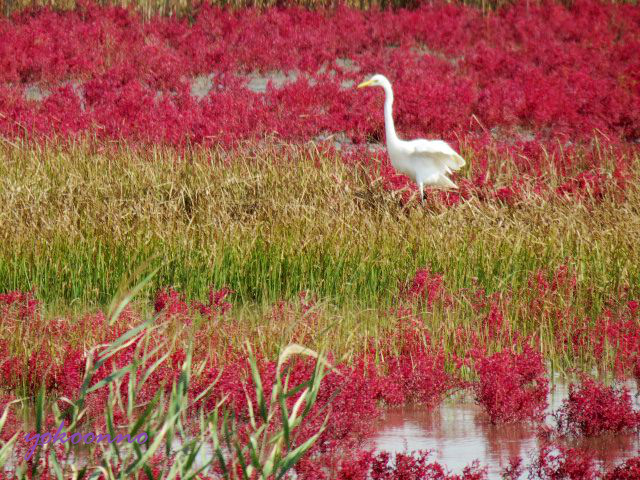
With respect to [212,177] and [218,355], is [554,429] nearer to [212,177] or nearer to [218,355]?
[218,355]

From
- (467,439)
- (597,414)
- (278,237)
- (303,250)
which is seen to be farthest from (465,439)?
(278,237)

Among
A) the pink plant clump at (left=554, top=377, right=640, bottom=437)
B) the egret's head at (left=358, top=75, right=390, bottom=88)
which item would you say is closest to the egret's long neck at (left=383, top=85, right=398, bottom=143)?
the egret's head at (left=358, top=75, right=390, bottom=88)

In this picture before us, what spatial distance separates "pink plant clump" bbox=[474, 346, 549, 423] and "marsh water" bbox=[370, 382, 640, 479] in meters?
0.08

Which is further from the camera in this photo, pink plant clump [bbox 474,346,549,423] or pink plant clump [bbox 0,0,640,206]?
pink plant clump [bbox 0,0,640,206]

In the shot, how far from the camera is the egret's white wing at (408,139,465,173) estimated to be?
28.7ft

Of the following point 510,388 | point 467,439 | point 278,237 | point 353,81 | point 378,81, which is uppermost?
point 353,81

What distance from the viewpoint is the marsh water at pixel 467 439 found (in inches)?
185

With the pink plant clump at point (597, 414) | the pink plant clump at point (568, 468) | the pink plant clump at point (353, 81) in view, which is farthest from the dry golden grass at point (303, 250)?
the pink plant clump at point (568, 468)

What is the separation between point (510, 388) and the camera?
5.03 metres

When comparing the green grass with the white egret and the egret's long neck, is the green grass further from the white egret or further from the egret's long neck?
the egret's long neck

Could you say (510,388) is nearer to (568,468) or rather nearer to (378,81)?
(568,468)

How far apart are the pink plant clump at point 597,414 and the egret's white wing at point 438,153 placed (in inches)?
157

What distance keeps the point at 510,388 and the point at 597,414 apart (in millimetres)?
400

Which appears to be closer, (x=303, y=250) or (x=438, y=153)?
(x=303, y=250)
